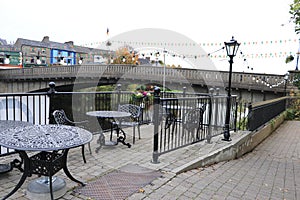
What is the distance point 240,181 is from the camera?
11.9ft

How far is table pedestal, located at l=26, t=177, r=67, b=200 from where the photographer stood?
2406 millimetres

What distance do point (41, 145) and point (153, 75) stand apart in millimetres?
17651

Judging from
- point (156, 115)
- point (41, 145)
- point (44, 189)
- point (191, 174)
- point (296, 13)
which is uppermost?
point (296, 13)

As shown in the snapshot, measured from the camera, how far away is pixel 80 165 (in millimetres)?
3391

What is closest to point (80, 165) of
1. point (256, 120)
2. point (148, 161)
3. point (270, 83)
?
point (148, 161)

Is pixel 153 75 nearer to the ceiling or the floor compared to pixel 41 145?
nearer to the ceiling

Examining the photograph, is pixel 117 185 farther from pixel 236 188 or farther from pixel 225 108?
pixel 225 108

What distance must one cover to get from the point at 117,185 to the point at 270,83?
14329mm

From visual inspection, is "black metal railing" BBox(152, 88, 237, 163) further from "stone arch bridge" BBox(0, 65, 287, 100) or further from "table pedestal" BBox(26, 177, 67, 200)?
"stone arch bridge" BBox(0, 65, 287, 100)

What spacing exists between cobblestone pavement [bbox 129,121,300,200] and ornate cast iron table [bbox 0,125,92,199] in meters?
0.91

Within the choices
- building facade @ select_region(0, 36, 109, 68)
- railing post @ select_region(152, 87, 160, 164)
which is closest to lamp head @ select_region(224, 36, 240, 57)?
railing post @ select_region(152, 87, 160, 164)

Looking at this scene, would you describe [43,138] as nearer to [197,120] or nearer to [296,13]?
[197,120]

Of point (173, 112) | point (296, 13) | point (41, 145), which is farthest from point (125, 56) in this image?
point (41, 145)

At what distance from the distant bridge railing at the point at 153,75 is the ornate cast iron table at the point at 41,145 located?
1432 centimetres
